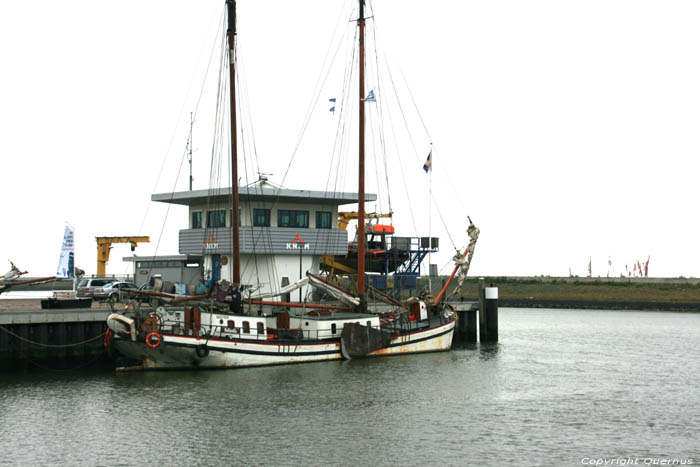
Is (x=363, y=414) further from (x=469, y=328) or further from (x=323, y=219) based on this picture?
(x=469, y=328)

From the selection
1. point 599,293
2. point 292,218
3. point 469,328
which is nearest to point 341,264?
point 292,218

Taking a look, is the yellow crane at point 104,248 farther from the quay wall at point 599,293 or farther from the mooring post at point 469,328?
the quay wall at point 599,293

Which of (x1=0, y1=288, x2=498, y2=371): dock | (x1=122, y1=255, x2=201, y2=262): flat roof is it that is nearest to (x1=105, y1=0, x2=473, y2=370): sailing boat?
(x1=0, y1=288, x2=498, y2=371): dock

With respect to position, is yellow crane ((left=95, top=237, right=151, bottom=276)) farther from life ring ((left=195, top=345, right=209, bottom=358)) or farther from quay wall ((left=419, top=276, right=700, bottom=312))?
quay wall ((left=419, top=276, right=700, bottom=312))

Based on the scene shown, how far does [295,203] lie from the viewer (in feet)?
181

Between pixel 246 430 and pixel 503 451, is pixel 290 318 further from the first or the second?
pixel 503 451

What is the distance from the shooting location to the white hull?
36688 mm

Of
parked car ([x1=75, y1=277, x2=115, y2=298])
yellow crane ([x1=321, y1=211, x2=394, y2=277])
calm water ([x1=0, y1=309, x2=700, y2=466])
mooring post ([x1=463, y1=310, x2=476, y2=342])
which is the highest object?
yellow crane ([x1=321, y1=211, x2=394, y2=277])

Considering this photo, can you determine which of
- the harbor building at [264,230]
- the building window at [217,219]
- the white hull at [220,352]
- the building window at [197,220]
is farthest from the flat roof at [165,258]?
the white hull at [220,352]

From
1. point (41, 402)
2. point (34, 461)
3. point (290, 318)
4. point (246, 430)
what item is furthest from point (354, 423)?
point (290, 318)

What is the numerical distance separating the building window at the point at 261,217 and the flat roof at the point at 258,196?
34.7 inches

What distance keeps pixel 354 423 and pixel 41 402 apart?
1301 cm

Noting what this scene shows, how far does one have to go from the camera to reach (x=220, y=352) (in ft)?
124

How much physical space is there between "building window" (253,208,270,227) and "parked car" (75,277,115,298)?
45.7 ft
